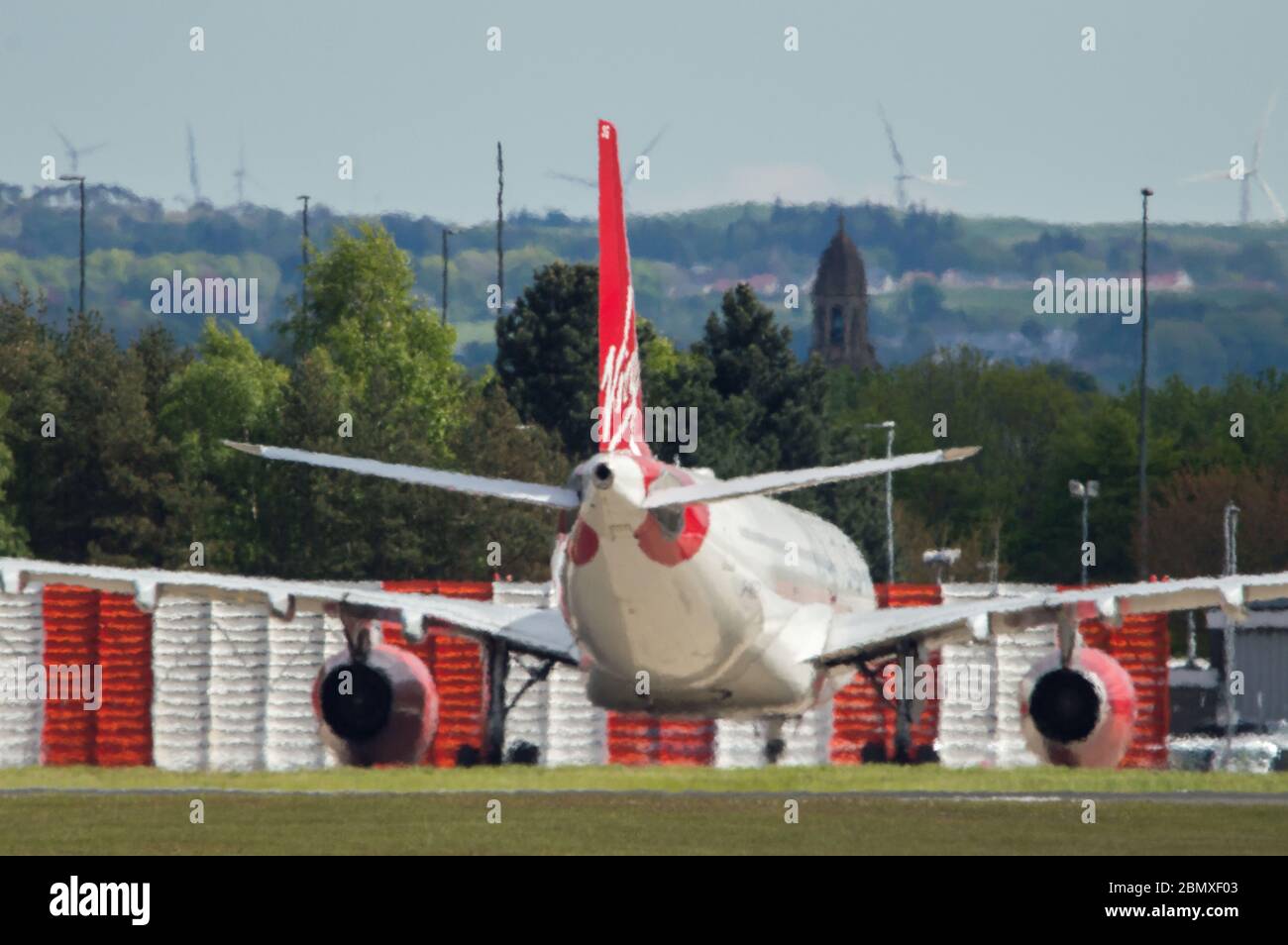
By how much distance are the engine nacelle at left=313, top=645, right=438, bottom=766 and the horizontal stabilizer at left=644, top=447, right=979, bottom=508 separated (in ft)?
27.5

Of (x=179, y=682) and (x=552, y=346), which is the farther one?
(x=552, y=346)

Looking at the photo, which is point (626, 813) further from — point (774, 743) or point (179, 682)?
point (179, 682)

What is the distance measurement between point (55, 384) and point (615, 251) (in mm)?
71791

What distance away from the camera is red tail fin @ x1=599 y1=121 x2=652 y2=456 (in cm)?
3866

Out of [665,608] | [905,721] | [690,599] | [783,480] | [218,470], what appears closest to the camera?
[783,480]

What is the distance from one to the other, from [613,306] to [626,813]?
1004 cm

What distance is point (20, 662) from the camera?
50281 mm

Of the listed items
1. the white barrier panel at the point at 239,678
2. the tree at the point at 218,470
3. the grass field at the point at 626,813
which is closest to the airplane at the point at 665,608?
the grass field at the point at 626,813

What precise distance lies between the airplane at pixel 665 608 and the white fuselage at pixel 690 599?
1.4 inches

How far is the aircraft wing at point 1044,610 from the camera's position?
38.6m

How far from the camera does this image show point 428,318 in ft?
456

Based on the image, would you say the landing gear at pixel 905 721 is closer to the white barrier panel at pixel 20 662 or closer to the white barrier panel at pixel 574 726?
the white barrier panel at pixel 574 726

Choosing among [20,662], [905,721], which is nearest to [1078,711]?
[905,721]

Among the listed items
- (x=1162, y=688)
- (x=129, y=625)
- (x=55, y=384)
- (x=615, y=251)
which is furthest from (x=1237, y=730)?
(x=55, y=384)
